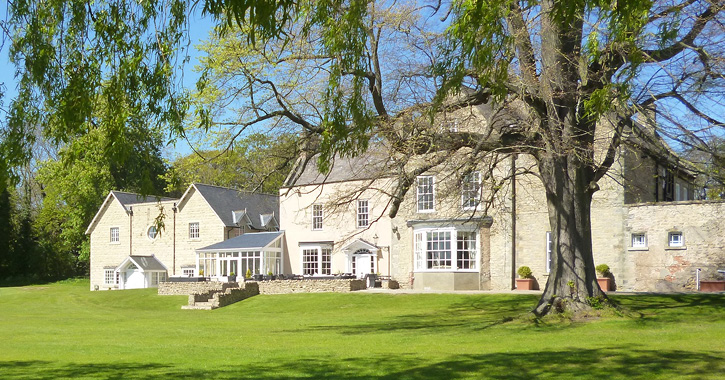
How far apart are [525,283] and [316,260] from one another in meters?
13.3

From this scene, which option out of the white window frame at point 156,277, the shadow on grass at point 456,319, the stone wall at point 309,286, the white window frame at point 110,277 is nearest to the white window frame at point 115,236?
the white window frame at point 110,277

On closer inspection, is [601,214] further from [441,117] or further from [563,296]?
[441,117]

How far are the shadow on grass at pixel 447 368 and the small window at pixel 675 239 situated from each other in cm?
1663

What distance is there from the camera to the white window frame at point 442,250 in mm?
33562

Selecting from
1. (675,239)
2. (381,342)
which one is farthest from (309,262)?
(381,342)

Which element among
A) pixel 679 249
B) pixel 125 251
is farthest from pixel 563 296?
pixel 125 251

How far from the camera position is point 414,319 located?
2284cm

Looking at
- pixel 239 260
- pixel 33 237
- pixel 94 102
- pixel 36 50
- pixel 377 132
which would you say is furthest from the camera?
pixel 33 237

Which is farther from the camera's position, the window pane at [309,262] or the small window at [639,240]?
the window pane at [309,262]

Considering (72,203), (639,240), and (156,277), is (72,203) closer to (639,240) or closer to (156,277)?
(156,277)

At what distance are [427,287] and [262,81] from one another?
19190mm

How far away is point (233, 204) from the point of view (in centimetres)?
4797

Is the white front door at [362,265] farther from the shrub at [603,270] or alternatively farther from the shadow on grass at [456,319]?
the shrub at [603,270]

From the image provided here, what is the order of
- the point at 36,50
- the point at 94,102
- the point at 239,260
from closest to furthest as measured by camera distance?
the point at 36,50
the point at 94,102
the point at 239,260
